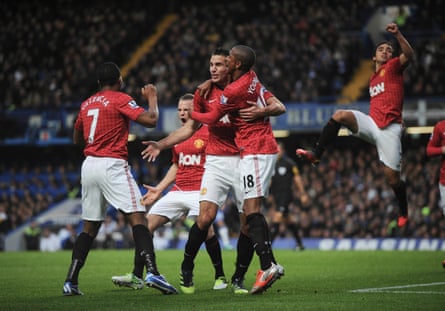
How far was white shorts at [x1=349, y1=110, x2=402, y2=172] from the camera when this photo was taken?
10.9m

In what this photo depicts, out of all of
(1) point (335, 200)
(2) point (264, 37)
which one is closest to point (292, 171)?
(1) point (335, 200)

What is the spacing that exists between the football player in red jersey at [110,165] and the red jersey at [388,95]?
10.5 feet

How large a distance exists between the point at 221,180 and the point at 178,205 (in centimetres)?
156

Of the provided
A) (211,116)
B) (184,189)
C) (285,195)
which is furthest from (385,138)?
(285,195)

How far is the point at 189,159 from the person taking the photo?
37.3 ft

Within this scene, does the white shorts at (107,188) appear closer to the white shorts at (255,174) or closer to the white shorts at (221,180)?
the white shorts at (221,180)

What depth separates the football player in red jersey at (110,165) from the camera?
9438mm

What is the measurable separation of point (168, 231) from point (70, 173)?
348 inches

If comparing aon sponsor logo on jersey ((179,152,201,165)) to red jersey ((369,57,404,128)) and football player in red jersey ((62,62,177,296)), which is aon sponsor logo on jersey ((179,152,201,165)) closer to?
football player in red jersey ((62,62,177,296))

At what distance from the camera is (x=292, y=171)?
821 inches

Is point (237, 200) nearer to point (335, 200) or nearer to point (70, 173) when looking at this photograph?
point (335, 200)

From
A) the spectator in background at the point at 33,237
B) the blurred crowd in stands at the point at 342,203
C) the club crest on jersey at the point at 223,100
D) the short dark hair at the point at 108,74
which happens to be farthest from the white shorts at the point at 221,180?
the spectator in background at the point at 33,237

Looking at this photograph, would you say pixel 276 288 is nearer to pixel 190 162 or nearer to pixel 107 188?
pixel 190 162

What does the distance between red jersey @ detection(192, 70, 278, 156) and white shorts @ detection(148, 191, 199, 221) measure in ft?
5.72
